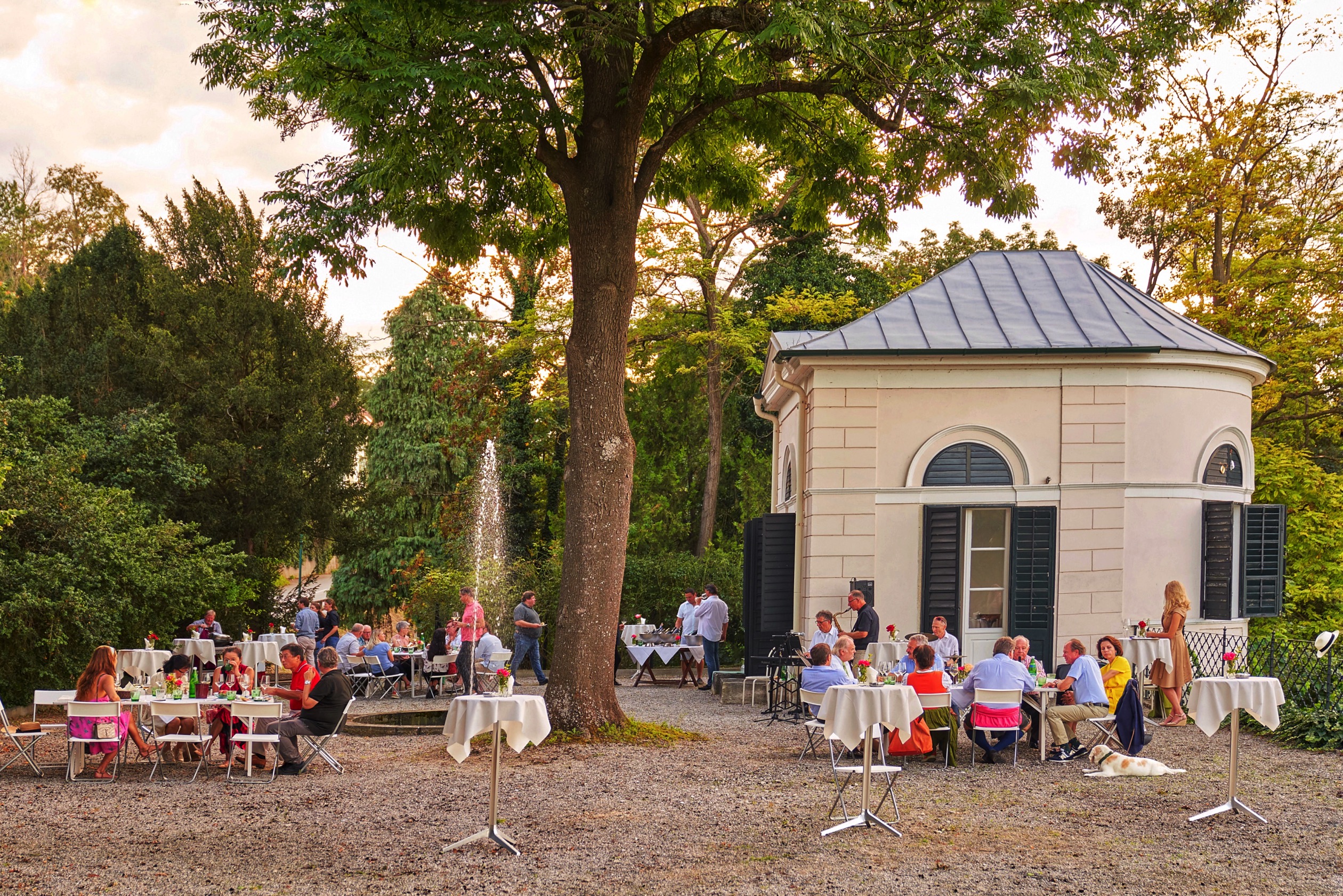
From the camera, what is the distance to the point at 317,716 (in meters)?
10.0

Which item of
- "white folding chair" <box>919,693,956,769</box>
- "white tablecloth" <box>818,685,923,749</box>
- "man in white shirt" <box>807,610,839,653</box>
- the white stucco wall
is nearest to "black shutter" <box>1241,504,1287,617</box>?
the white stucco wall

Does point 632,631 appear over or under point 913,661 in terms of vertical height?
under

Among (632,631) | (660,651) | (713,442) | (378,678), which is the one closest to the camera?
(378,678)

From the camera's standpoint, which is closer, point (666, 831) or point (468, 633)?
point (666, 831)

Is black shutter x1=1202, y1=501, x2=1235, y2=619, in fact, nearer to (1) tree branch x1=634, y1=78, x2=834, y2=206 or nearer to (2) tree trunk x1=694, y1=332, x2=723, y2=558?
(1) tree branch x1=634, y1=78, x2=834, y2=206

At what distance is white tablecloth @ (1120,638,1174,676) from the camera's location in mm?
13094

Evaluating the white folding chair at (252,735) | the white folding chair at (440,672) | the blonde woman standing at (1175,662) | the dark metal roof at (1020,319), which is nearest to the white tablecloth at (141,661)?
the white folding chair at (252,735)

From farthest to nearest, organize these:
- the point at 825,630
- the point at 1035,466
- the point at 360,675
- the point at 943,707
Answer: the point at 360,675 < the point at 1035,466 < the point at 825,630 < the point at 943,707

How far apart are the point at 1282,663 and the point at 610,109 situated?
1040 cm

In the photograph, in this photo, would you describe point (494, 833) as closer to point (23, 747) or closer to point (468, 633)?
point (23, 747)

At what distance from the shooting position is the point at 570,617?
450 inches

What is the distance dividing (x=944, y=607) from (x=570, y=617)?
18.6 feet

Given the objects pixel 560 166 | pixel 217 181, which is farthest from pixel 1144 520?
pixel 217 181

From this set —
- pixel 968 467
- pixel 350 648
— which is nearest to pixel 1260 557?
pixel 968 467
